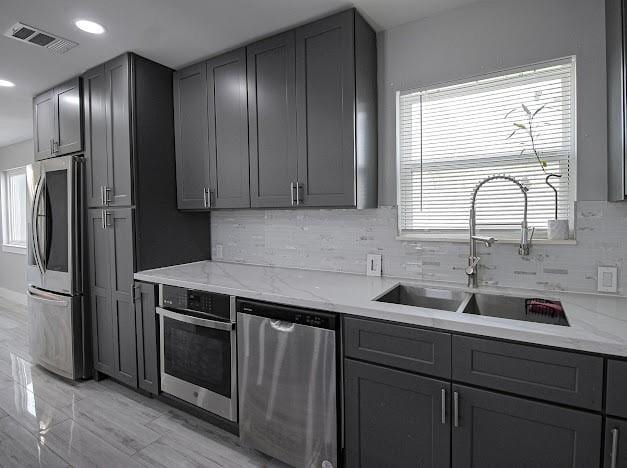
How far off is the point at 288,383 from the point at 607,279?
62.7 inches

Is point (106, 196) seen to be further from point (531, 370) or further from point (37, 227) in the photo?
point (531, 370)

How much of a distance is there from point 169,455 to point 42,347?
1.89 meters

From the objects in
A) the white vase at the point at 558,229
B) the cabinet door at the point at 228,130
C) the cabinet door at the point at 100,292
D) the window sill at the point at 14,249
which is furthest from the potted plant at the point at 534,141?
the window sill at the point at 14,249

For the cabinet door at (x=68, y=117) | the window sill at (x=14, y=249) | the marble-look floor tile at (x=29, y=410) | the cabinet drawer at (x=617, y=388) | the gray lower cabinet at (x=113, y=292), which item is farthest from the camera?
the window sill at (x=14, y=249)

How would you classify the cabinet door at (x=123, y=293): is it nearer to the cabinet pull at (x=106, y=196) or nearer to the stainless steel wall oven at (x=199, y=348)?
the cabinet pull at (x=106, y=196)

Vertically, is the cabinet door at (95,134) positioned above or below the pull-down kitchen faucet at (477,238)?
above

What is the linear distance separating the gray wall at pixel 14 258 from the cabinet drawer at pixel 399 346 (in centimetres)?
539

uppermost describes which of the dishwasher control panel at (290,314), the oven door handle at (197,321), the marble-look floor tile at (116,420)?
the dishwasher control panel at (290,314)

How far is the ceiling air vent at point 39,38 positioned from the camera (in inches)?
82.1

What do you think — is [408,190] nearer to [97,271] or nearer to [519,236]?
[519,236]

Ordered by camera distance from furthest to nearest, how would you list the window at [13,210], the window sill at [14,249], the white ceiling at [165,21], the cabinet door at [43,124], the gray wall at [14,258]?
the window at [13,210] < the window sill at [14,249] < the gray wall at [14,258] < the cabinet door at [43,124] < the white ceiling at [165,21]

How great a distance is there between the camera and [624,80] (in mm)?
1396

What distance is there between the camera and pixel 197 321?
216 cm

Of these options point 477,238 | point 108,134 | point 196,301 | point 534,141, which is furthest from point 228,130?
point 534,141
